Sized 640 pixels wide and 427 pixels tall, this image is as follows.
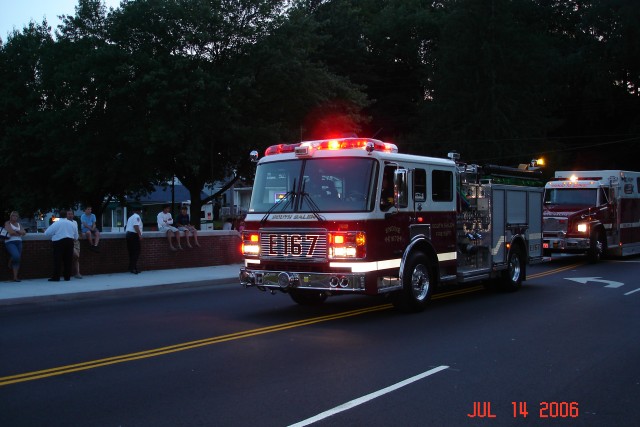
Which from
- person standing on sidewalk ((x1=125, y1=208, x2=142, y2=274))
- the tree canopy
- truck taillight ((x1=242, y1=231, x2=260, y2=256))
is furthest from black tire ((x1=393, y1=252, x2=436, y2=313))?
the tree canopy

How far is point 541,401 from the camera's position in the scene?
6.21 meters

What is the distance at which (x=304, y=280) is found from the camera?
33.9ft

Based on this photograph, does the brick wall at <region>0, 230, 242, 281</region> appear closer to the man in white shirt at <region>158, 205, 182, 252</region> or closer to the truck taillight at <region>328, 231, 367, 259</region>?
the man in white shirt at <region>158, 205, 182, 252</region>

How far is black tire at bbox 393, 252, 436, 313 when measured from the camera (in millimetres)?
10992

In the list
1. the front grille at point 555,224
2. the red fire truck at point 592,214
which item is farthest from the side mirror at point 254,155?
the front grille at point 555,224

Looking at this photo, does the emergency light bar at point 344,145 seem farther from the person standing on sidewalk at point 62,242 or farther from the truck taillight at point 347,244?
the person standing on sidewalk at point 62,242

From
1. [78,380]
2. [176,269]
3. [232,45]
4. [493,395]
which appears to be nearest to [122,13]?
[232,45]

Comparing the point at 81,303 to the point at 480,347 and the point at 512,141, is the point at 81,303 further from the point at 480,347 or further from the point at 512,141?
the point at 512,141

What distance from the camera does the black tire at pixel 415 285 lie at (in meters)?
11.0

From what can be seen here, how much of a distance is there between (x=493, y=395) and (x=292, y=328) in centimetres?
425

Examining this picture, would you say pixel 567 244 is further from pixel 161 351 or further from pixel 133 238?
pixel 161 351

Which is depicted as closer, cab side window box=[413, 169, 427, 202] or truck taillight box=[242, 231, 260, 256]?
truck taillight box=[242, 231, 260, 256]

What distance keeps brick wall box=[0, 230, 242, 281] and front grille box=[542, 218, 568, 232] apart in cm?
1070
